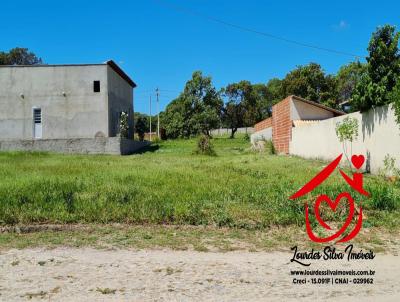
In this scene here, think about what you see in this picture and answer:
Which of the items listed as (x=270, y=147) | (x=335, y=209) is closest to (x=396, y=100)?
(x=335, y=209)

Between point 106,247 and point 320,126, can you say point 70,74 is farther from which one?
point 106,247

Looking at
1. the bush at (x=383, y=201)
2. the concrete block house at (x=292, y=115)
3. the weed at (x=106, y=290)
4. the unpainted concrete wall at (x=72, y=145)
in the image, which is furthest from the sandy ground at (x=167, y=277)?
the unpainted concrete wall at (x=72, y=145)

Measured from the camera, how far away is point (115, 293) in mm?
4090

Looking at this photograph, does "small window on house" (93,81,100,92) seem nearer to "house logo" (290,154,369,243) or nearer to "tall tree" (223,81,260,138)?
"house logo" (290,154,369,243)

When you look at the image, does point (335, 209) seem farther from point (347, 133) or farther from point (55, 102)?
point (55, 102)

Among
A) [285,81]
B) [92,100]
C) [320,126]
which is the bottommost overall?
[320,126]

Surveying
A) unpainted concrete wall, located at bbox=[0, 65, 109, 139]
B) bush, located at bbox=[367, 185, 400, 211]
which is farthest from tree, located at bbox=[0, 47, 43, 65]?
bush, located at bbox=[367, 185, 400, 211]

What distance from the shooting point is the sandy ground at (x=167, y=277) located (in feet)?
13.2

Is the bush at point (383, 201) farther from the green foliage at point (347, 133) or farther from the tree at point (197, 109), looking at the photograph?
the tree at point (197, 109)

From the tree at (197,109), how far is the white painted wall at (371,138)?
32.3m

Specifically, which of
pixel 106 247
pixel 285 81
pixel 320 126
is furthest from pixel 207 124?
pixel 106 247

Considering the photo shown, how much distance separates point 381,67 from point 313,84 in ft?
122

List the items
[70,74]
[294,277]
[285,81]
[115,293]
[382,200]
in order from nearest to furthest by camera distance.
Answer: [115,293] < [294,277] < [382,200] < [70,74] < [285,81]

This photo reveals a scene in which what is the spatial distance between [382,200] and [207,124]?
45154 mm
